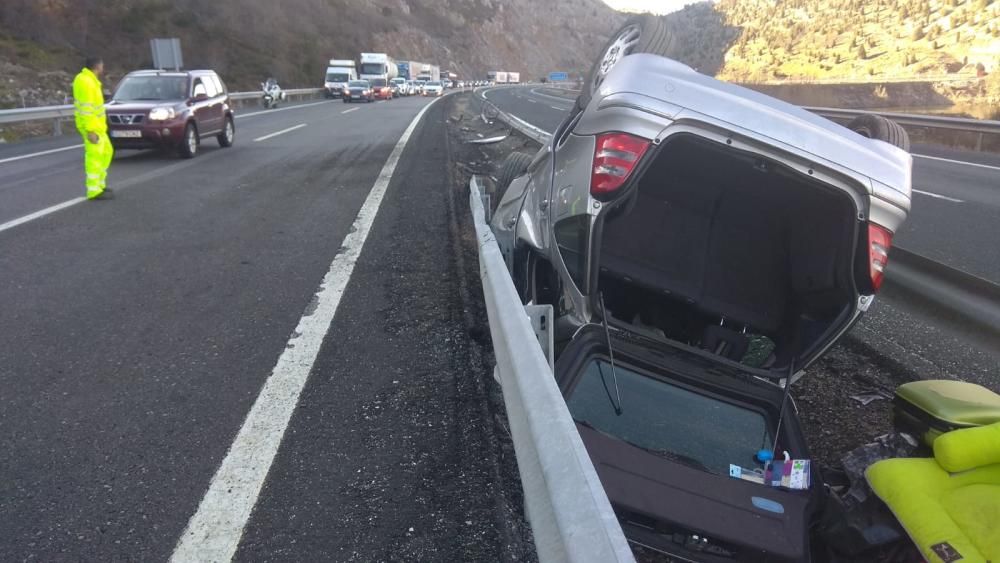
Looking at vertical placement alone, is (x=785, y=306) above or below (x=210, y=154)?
above

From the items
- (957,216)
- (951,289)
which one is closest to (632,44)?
(951,289)

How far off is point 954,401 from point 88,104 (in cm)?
959

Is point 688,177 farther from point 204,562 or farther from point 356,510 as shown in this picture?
point 204,562

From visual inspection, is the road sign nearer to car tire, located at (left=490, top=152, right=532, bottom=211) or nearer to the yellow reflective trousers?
the yellow reflective trousers

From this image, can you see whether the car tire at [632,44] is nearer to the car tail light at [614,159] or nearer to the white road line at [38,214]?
the car tail light at [614,159]

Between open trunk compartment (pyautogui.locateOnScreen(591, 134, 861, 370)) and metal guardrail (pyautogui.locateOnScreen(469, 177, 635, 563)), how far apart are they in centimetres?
97

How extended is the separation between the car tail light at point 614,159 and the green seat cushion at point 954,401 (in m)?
1.33

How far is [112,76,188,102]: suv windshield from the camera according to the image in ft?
43.0

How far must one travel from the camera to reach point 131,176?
10.5 m

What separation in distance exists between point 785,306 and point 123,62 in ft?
129

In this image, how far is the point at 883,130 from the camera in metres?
3.42

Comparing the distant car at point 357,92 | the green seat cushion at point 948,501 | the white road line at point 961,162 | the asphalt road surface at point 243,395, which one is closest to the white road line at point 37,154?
the asphalt road surface at point 243,395

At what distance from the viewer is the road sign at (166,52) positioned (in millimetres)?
27344

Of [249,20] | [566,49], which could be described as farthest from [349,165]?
[566,49]
